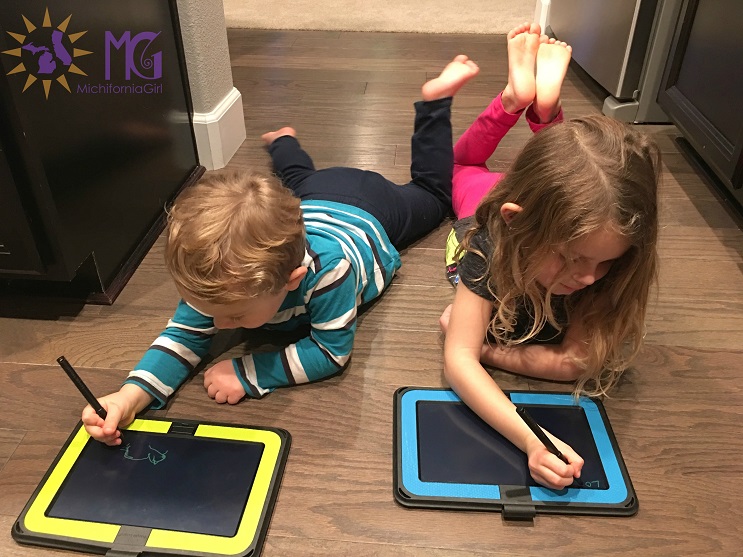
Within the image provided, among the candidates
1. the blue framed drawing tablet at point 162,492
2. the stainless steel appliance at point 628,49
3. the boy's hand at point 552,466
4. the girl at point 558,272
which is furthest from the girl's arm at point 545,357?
the stainless steel appliance at point 628,49

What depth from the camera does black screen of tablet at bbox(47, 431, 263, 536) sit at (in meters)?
0.77

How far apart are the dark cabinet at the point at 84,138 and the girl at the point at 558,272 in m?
0.60

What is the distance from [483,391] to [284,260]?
0.31 meters

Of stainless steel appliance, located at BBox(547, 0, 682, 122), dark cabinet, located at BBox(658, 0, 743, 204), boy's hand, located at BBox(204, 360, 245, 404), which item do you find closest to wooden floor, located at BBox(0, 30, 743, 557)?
boy's hand, located at BBox(204, 360, 245, 404)

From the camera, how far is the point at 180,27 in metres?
1.37

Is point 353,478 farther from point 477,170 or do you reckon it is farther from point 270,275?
point 477,170

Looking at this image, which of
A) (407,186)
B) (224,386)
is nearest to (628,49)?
(407,186)

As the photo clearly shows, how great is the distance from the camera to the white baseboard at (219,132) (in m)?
1.49

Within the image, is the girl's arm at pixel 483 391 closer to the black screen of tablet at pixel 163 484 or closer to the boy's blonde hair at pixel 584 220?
the boy's blonde hair at pixel 584 220

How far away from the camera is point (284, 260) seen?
80 centimetres

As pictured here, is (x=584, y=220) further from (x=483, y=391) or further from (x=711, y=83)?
(x=711, y=83)

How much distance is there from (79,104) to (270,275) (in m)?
0.48

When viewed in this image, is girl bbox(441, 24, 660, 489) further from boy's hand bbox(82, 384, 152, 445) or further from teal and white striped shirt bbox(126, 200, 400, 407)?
boy's hand bbox(82, 384, 152, 445)

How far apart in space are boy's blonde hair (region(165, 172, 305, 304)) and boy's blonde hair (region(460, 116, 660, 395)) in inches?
10.8
